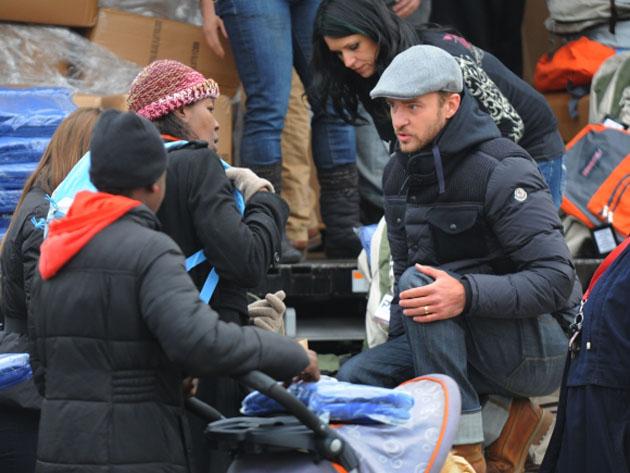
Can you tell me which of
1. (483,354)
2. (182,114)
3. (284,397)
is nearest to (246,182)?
(182,114)

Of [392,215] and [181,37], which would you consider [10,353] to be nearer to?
[392,215]

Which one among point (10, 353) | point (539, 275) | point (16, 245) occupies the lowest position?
point (10, 353)

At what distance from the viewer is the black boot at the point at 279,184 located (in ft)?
17.7

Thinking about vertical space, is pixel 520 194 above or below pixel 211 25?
above

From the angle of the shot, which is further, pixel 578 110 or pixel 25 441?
pixel 578 110

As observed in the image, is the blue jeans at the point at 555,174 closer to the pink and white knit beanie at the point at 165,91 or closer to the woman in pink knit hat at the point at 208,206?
the woman in pink knit hat at the point at 208,206

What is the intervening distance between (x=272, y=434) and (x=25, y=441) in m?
1.31

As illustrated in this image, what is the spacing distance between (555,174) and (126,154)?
237 cm

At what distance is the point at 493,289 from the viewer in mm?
3705

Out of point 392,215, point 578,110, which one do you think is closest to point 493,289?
point 392,215

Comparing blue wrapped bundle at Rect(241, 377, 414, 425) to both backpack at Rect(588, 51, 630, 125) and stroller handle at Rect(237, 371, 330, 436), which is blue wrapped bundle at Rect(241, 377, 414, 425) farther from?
backpack at Rect(588, 51, 630, 125)

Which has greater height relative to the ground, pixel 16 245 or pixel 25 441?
pixel 16 245

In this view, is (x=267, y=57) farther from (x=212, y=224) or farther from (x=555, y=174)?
Result: (x=212, y=224)

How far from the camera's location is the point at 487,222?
12.6 ft
